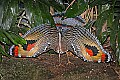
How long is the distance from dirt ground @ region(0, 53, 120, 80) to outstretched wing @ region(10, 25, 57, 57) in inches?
3.2

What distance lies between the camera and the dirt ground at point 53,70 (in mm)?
1229

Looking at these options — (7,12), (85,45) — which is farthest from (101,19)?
(7,12)

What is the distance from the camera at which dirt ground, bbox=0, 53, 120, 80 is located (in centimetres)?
123

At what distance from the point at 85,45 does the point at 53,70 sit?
8.5 inches

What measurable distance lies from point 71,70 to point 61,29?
0.77ft

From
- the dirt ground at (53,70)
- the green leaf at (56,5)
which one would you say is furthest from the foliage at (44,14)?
the dirt ground at (53,70)

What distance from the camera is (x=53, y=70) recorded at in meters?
1.29

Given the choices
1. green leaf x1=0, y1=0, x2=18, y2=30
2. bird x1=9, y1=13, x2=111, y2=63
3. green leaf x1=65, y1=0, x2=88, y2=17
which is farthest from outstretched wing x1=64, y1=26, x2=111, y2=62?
green leaf x1=0, y1=0, x2=18, y2=30

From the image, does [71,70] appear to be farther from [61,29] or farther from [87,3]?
[87,3]

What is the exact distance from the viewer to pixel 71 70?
130cm

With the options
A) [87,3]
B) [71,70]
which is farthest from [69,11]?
[71,70]

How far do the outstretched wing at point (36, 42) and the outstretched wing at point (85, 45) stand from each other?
0.09 meters

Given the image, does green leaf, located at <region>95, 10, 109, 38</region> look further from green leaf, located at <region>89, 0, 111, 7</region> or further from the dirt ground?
the dirt ground

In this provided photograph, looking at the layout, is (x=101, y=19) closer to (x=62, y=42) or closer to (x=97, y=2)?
(x=97, y=2)
